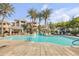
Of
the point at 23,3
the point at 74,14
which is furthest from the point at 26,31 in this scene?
the point at 74,14

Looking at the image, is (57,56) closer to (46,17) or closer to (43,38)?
(43,38)

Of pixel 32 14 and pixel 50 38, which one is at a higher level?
pixel 32 14

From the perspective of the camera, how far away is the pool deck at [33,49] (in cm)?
439

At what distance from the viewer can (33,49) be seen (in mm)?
4445

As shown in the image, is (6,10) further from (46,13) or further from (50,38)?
(50,38)

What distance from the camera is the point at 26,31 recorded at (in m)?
4.52

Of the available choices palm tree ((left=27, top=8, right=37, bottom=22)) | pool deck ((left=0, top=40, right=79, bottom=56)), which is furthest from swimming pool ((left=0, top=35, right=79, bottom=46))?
palm tree ((left=27, top=8, right=37, bottom=22))

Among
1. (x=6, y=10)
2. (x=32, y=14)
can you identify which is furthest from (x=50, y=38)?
(x=6, y=10)

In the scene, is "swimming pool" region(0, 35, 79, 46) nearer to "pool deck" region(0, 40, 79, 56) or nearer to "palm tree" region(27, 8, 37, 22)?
"pool deck" region(0, 40, 79, 56)

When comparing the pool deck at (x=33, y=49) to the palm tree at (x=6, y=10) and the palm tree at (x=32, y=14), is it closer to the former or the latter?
the palm tree at (x=6, y=10)

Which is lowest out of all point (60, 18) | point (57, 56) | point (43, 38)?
point (57, 56)

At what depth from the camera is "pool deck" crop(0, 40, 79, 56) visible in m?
4.39

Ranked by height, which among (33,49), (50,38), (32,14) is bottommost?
(33,49)

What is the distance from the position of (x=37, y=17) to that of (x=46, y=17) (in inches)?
5.9
